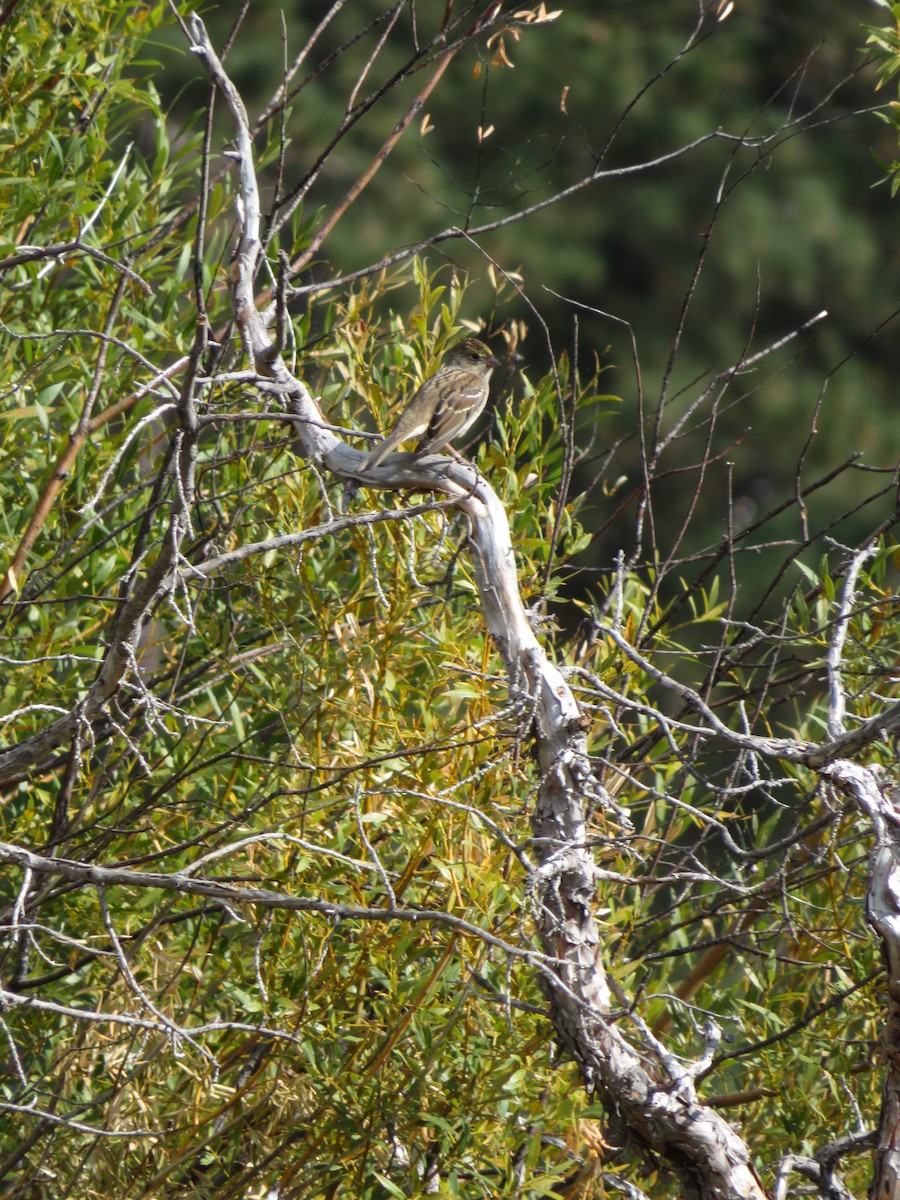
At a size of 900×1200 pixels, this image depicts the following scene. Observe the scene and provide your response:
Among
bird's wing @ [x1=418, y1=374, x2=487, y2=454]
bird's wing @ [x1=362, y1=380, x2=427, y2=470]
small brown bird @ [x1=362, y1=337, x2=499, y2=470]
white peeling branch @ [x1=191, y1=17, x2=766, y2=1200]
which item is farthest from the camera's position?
bird's wing @ [x1=418, y1=374, x2=487, y2=454]

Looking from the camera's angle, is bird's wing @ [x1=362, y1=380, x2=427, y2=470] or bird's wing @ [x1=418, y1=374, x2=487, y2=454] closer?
bird's wing @ [x1=362, y1=380, x2=427, y2=470]

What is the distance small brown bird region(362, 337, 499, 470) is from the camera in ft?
8.32

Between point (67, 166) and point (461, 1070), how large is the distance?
1696mm

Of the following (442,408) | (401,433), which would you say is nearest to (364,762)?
(401,433)

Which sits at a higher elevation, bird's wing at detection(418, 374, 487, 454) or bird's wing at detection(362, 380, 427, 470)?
bird's wing at detection(362, 380, 427, 470)

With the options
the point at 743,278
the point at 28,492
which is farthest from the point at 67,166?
the point at 743,278

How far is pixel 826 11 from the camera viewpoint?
1196 cm

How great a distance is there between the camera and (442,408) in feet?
9.01

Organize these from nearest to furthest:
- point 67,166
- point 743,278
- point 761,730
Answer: point 67,166
point 761,730
point 743,278

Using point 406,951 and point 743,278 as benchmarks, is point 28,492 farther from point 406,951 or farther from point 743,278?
point 743,278

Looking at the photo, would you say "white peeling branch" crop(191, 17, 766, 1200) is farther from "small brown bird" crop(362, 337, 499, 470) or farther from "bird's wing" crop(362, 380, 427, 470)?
"small brown bird" crop(362, 337, 499, 470)

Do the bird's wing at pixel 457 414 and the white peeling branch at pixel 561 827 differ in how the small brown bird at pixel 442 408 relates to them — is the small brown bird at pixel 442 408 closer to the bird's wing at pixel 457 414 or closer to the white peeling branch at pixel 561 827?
the bird's wing at pixel 457 414

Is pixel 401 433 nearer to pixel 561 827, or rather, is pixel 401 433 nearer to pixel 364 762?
pixel 364 762

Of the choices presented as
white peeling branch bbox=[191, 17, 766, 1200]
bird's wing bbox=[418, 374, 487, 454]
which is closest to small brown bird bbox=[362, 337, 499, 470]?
bird's wing bbox=[418, 374, 487, 454]
